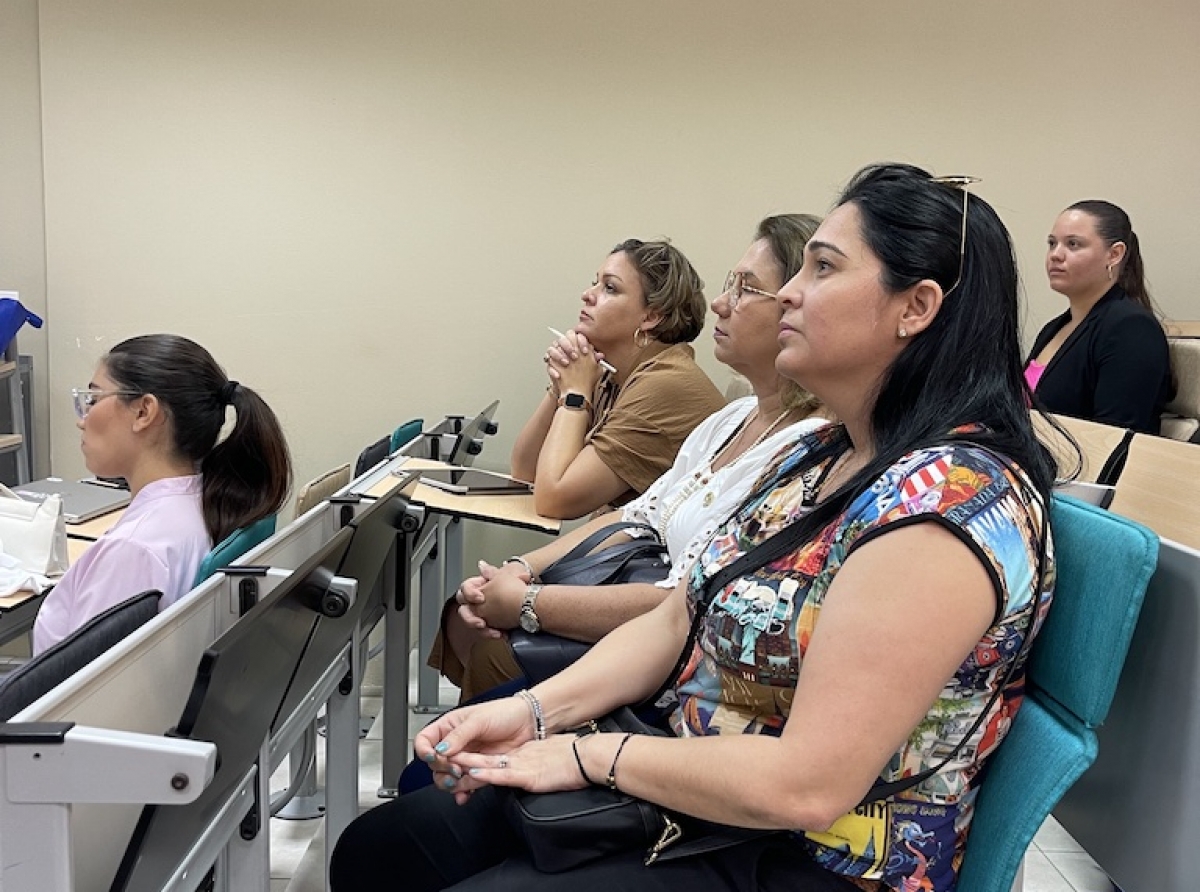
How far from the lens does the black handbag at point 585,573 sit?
1.61 metres

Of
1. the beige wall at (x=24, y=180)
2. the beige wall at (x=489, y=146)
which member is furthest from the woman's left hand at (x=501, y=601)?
the beige wall at (x=24, y=180)

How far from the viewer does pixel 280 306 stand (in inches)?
135

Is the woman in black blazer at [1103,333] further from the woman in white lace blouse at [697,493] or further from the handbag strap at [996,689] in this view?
the handbag strap at [996,689]

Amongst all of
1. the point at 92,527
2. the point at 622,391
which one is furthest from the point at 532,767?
the point at 92,527

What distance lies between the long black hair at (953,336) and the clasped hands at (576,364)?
1.54 meters

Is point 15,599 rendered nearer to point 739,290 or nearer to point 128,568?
point 128,568

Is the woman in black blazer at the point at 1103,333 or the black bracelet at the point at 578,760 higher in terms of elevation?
the woman in black blazer at the point at 1103,333

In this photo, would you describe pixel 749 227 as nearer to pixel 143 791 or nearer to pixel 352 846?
pixel 352 846

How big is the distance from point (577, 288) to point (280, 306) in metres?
1.04

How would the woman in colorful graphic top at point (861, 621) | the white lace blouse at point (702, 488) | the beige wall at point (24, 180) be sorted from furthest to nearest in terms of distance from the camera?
the beige wall at point (24, 180)
the white lace blouse at point (702, 488)
the woman in colorful graphic top at point (861, 621)

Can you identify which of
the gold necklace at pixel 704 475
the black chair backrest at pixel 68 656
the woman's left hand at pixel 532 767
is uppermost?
the gold necklace at pixel 704 475

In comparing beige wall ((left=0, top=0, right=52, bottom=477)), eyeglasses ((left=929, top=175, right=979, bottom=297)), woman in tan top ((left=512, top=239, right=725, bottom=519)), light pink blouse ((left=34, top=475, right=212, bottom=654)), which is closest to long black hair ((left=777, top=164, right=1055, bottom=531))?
eyeglasses ((left=929, top=175, right=979, bottom=297))

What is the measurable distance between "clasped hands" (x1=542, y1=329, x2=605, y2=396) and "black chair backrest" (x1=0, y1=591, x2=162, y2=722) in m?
1.46

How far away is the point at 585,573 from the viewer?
174cm
